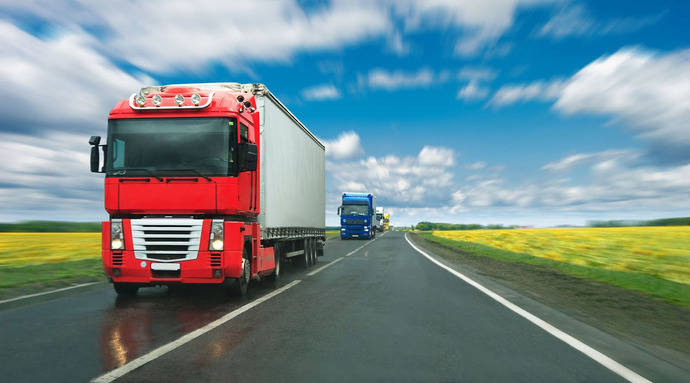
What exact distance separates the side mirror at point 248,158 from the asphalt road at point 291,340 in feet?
7.79

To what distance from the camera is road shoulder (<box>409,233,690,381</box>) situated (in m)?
5.07

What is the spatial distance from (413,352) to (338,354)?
790 millimetres

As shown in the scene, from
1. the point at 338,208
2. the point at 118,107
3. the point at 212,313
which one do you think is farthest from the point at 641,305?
the point at 338,208

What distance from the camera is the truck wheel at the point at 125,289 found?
9.33 metres

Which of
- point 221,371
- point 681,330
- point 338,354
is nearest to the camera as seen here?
point 221,371

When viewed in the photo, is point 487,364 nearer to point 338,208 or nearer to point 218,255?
point 218,255

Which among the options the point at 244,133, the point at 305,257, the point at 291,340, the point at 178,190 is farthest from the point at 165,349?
the point at 305,257

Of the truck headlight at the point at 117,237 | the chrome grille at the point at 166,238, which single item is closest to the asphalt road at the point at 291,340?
the chrome grille at the point at 166,238

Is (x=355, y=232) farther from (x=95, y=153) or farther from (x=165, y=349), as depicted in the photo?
(x=165, y=349)

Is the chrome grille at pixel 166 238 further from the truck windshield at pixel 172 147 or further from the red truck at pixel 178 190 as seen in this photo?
the truck windshield at pixel 172 147

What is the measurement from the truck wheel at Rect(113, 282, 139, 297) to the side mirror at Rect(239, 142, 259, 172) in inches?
120

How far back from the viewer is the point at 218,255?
852cm

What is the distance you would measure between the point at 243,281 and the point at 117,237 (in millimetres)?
2296

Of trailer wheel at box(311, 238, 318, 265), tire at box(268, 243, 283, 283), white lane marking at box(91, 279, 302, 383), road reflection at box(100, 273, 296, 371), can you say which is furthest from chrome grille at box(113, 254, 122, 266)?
trailer wheel at box(311, 238, 318, 265)
